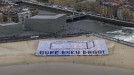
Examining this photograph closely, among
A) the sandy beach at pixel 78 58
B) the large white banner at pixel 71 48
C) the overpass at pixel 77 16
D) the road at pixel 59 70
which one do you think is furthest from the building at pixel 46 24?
the road at pixel 59 70

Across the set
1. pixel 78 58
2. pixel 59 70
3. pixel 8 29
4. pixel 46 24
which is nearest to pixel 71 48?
pixel 78 58

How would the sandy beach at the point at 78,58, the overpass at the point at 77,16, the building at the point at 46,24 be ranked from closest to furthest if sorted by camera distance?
the sandy beach at the point at 78,58 < the building at the point at 46,24 < the overpass at the point at 77,16

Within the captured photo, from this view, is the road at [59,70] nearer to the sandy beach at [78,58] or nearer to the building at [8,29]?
the sandy beach at [78,58]

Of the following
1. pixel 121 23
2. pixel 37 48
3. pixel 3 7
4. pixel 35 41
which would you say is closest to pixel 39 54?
pixel 37 48

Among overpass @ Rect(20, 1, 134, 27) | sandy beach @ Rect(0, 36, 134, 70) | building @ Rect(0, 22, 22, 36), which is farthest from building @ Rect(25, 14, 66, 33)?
overpass @ Rect(20, 1, 134, 27)

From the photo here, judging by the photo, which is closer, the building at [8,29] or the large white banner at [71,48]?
the large white banner at [71,48]

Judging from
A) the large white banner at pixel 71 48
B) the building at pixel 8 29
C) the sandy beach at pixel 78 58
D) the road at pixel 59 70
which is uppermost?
the building at pixel 8 29

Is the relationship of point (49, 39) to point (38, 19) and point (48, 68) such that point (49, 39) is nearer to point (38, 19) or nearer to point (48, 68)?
point (38, 19)
